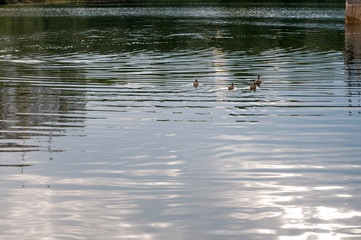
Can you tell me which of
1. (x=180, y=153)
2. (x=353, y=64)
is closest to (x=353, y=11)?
(x=353, y=64)

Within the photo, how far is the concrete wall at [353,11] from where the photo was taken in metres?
56.9

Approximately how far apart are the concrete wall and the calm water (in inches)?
1294

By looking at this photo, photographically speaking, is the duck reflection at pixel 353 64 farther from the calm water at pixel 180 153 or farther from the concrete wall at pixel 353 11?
the concrete wall at pixel 353 11

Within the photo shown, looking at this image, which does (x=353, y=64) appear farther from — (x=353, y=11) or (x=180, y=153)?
(x=353, y=11)

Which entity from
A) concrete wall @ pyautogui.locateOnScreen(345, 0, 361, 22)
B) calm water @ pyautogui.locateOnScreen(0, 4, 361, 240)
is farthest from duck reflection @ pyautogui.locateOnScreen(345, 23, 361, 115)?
concrete wall @ pyautogui.locateOnScreen(345, 0, 361, 22)

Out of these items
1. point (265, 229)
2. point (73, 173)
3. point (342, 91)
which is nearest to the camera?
point (265, 229)

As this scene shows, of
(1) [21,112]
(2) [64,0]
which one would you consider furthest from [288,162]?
(2) [64,0]

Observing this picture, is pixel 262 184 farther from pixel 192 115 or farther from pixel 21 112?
pixel 21 112

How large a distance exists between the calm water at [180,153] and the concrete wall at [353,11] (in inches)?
1294

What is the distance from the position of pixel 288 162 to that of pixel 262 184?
153 cm

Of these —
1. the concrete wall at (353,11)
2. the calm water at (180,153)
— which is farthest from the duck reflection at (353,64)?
the concrete wall at (353,11)

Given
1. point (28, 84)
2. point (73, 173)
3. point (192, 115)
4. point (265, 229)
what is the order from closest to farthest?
1. point (265, 229)
2. point (73, 173)
3. point (192, 115)
4. point (28, 84)

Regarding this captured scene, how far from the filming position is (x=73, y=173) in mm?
11312

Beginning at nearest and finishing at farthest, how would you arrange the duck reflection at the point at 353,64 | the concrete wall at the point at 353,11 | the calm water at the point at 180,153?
the calm water at the point at 180,153 → the duck reflection at the point at 353,64 → the concrete wall at the point at 353,11
